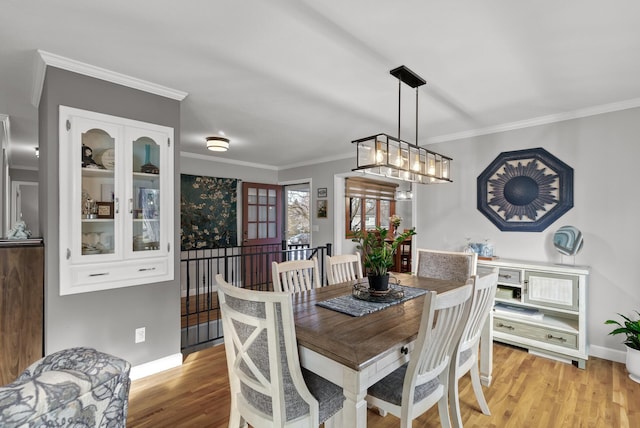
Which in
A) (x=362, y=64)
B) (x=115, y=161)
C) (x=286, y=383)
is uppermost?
(x=362, y=64)

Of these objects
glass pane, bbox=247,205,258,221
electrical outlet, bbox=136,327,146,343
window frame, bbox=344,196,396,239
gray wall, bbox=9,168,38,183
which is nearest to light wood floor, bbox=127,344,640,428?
electrical outlet, bbox=136,327,146,343

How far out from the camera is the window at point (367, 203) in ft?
18.2

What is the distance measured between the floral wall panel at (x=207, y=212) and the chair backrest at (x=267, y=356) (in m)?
3.85

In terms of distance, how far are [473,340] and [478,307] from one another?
29cm

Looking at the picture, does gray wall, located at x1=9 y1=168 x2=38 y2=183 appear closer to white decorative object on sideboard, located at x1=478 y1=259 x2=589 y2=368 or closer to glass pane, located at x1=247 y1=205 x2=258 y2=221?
glass pane, located at x1=247 y1=205 x2=258 y2=221

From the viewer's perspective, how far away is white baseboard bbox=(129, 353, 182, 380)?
2.41 meters

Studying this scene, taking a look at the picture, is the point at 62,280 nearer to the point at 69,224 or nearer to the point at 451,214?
the point at 69,224

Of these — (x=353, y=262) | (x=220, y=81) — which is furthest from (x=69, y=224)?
(x=353, y=262)

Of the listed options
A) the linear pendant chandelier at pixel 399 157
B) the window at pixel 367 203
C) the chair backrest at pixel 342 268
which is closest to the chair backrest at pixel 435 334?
the linear pendant chandelier at pixel 399 157

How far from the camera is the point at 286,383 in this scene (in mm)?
1313

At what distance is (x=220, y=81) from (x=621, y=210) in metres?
3.79

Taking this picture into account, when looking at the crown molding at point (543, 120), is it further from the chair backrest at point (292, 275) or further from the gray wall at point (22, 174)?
the gray wall at point (22, 174)

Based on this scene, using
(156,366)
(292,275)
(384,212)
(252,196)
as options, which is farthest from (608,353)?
(252,196)

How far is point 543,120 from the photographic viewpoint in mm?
3182
